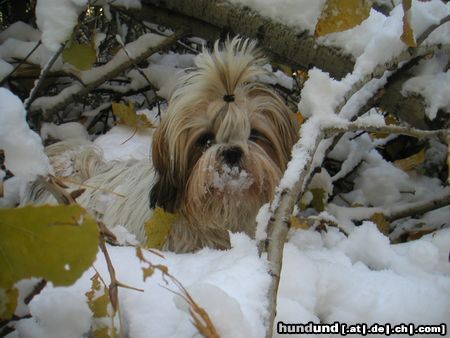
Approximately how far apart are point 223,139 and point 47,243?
1.96m

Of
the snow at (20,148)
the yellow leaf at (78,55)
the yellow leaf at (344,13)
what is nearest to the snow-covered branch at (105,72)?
the yellow leaf at (78,55)

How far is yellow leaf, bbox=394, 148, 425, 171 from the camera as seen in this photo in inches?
118

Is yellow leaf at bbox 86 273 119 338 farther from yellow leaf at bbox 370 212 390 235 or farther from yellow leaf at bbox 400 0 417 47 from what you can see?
yellow leaf at bbox 370 212 390 235

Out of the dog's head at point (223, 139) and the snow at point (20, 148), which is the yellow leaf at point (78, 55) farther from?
the snow at point (20, 148)

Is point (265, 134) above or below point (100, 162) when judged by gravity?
above

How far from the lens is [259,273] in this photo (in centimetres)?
115

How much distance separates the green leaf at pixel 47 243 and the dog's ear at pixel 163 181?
6.34ft

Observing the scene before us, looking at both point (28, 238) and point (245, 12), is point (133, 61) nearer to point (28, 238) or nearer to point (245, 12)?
point (245, 12)

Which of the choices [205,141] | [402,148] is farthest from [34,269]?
[402,148]

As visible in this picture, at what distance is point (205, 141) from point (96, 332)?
5.85 ft

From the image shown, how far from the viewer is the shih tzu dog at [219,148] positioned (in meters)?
2.64

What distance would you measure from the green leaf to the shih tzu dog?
1773 millimetres

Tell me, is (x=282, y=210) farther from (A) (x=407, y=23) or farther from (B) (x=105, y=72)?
(B) (x=105, y=72)

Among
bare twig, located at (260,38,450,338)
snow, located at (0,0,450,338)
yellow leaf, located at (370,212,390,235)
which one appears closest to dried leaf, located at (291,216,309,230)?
snow, located at (0,0,450,338)
